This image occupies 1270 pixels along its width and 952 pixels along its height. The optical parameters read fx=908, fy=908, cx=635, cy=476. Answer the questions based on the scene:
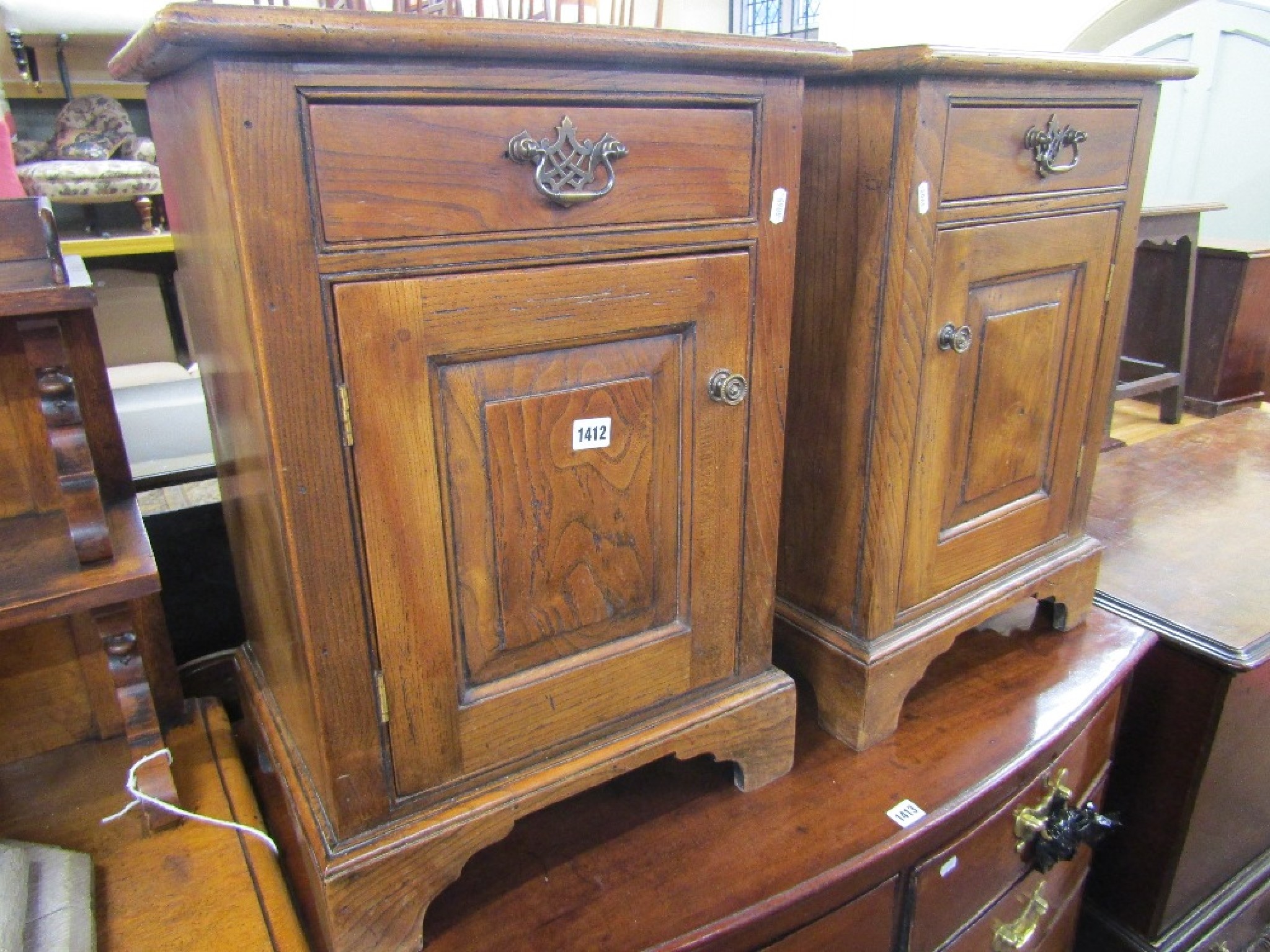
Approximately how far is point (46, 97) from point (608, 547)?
323 cm

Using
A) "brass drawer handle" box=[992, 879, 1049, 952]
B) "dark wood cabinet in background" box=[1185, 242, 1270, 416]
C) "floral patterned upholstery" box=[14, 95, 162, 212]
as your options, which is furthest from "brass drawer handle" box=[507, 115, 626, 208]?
"floral patterned upholstery" box=[14, 95, 162, 212]

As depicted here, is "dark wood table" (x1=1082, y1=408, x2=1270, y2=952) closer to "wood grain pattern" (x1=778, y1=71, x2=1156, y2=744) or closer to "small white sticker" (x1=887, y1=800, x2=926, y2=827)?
"wood grain pattern" (x1=778, y1=71, x2=1156, y2=744)

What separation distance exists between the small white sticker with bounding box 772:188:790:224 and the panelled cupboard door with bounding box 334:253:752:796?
0.04 meters

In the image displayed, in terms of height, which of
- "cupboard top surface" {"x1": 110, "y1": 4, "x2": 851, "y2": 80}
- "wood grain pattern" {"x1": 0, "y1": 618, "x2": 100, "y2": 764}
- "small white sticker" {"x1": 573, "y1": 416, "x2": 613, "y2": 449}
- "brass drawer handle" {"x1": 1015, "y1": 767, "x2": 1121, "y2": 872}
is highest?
"cupboard top surface" {"x1": 110, "y1": 4, "x2": 851, "y2": 80}

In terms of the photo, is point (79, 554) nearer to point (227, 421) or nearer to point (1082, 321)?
point (227, 421)

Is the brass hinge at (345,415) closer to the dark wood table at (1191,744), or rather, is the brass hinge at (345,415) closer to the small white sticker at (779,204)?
the small white sticker at (779,204)

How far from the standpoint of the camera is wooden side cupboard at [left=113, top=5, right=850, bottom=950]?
1.84 ft

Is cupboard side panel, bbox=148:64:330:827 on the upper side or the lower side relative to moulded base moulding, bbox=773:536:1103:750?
upper

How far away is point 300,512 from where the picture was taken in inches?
24.0

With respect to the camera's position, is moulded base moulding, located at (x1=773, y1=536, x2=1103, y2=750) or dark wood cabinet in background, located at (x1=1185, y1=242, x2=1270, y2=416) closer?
moulded base moulding, located at (x1=773, y1=536, x2=1103, y2=750)

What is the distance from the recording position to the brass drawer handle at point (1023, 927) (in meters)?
1.06

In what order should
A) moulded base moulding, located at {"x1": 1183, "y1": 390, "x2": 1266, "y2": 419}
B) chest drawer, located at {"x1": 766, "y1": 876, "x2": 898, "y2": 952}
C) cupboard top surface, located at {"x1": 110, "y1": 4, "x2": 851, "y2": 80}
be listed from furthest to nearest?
moulded base moulding, located at {"x1": 1183, "y1": 390, "x2": 1266, "y2": 419} → chest drawer, located at {"x1": 766, "y1": 876, "x2": 898, "y2": 952} → cupboard top surface, located at {"x1": 110, "y1": 4, "x2": 851, "y2": 80}

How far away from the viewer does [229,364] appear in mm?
717

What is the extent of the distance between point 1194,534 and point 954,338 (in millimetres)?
861
